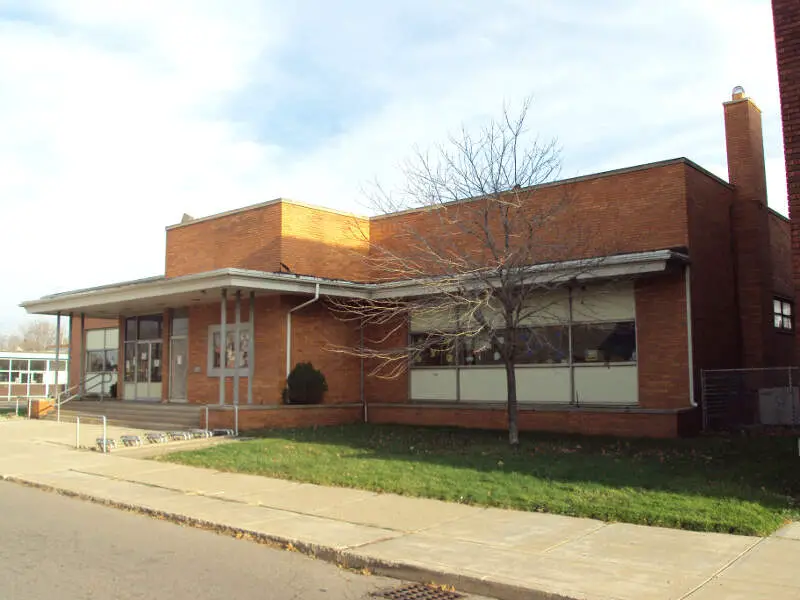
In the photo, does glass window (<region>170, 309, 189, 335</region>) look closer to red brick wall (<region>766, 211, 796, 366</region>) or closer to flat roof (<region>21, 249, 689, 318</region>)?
flat roof (<region>21, 249, 689, 318</region>)

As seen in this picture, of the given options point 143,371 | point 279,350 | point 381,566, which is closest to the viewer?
point 381,566

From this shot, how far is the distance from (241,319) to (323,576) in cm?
1502

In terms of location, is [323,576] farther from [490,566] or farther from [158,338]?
[158,338]

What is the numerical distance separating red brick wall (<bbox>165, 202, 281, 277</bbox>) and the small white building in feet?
77.0

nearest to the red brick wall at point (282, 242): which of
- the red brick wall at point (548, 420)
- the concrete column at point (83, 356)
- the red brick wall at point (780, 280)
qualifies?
the concrete column at point (83, 356)

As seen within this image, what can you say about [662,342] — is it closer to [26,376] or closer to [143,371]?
[143,371]

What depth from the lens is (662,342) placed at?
16.1 meters

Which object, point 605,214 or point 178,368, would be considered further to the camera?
point 178,368

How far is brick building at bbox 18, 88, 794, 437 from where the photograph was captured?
16250 mm

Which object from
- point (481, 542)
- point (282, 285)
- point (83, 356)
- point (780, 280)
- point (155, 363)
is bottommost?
point (481, 542)

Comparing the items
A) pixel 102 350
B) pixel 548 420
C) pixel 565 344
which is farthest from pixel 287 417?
pixel 102 350

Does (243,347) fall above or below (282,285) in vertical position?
below

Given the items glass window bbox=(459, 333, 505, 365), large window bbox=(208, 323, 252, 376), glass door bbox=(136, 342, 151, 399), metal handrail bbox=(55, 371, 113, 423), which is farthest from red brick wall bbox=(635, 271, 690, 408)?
metal handrail bbox=(55, 371, 113, 423)

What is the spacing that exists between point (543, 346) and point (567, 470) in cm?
695
